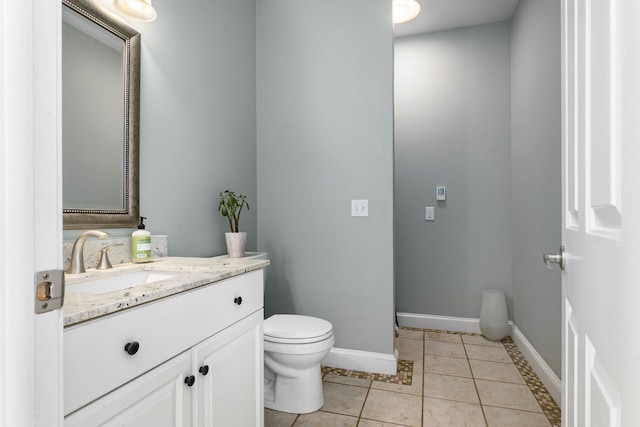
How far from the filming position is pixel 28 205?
0.41 meters

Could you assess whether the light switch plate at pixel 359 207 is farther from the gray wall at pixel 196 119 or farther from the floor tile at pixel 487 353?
the floor tile at pixel 487 353

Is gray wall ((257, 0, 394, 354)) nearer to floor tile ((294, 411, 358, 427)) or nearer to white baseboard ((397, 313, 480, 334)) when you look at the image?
floor tile ((294, 411, 358, 427))

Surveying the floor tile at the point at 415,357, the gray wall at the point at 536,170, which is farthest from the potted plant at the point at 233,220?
the gray wall at the point at 536,170

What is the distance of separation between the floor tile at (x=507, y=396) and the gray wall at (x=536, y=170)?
0.72ft

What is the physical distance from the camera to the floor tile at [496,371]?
217 centimetres

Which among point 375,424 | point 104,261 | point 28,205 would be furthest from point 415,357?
point 28,205

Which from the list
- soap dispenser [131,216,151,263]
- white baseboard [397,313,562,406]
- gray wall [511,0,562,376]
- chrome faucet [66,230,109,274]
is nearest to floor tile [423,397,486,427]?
gray wall [511,0,562,376]

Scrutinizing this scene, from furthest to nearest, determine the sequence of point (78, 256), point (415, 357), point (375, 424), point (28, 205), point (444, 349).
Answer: point (444, 349) → point (415, 357) → point (375, 424) → point (78, 256) → point (28, 205)

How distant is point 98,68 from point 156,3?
0.49 metres

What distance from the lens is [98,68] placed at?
1.38 meters

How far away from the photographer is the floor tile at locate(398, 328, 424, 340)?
2.95m

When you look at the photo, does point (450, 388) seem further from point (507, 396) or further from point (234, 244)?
point (234, 244)

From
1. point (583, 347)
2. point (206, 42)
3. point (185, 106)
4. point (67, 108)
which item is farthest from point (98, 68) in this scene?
point (583, 347)

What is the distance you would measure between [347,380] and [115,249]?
1551 millimetres
